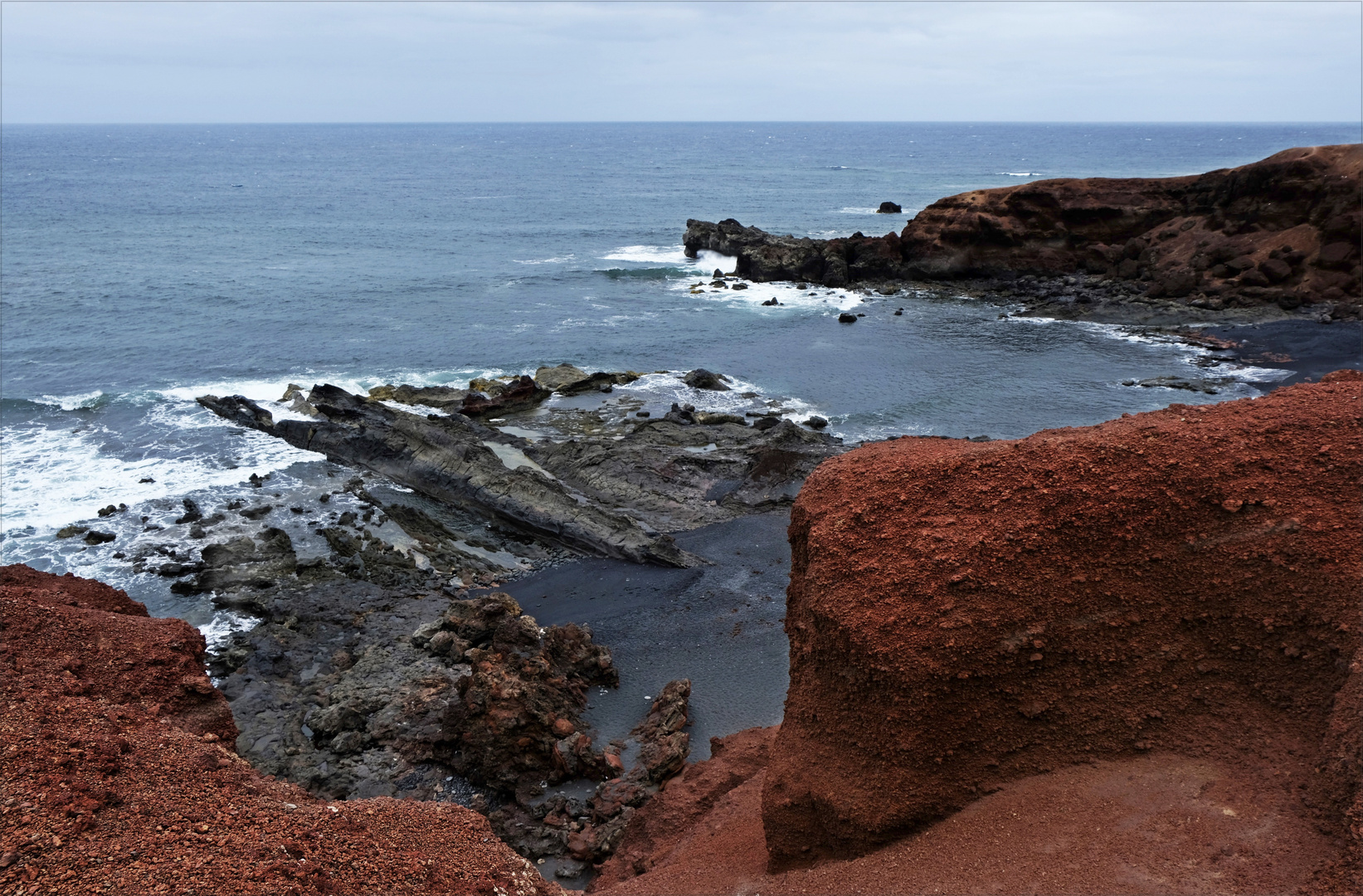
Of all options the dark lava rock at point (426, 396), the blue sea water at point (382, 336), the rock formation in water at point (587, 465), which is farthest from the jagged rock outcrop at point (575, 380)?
the rock formation in water at point (587, 465)

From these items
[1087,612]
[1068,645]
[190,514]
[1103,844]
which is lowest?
[190,514]

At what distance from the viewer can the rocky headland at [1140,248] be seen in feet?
158

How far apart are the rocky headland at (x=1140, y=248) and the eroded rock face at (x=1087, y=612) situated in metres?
45.3

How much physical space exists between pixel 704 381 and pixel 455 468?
15471mm

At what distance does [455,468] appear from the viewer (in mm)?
27984

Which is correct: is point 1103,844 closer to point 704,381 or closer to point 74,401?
point 704,381

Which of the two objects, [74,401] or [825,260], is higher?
[825,260]

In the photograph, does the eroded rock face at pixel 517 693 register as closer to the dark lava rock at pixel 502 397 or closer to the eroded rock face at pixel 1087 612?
the eroded rock face at pixel 1087 612

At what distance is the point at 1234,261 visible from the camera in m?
50.9

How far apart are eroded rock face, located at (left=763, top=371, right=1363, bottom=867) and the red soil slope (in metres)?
4.19

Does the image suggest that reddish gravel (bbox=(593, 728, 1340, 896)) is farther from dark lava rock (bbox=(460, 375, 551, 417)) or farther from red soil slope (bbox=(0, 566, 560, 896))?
dark lava rock (bbox=(460, 375, 551, 417))

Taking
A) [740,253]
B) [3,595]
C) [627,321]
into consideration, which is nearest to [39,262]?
[627,321]

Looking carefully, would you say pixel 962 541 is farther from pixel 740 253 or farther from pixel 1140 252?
pixel 740 253

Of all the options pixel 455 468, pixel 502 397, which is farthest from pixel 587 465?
pixel 502 397
